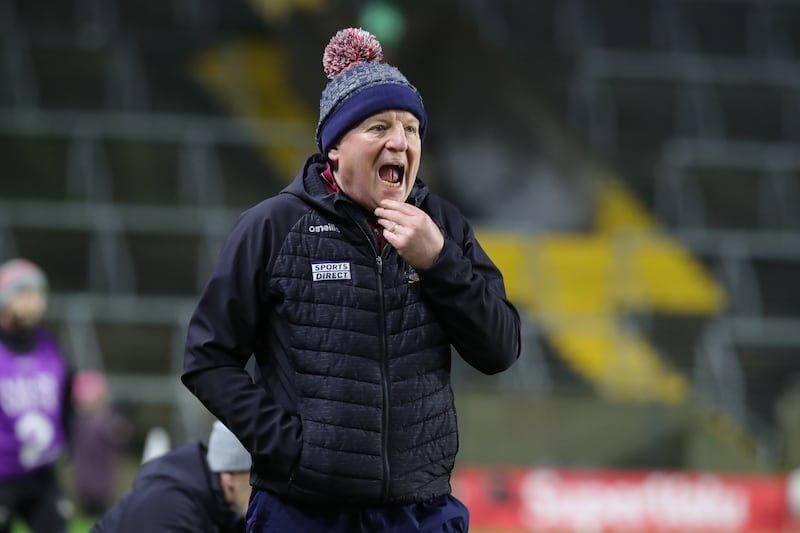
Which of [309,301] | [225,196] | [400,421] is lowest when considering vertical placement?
[400,421]

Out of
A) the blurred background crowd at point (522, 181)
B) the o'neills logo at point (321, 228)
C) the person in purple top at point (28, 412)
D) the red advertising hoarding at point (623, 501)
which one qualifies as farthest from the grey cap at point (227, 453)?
the blurred background crowd at point (522, 181)

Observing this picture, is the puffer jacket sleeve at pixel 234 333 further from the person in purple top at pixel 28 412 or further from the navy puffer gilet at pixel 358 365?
the person in purple top at pixel 28 412

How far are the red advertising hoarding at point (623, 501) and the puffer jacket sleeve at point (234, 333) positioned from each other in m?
10.9

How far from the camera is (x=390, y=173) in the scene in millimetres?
4016

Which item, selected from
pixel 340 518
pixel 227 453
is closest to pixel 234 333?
pixel 340 518

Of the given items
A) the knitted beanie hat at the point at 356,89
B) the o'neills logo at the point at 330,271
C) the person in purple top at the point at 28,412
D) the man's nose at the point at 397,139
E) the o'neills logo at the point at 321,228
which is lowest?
the person in purple top at the point at 28,412

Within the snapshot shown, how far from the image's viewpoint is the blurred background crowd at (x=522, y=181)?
1596 cm

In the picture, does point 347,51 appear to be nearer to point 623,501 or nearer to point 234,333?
point 234,333

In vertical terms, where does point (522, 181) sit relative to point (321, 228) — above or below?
above

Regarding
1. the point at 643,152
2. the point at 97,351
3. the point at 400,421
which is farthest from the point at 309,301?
the point at 643,152

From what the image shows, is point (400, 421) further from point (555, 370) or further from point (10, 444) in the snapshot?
point (555, 370)

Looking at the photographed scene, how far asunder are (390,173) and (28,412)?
5.51m

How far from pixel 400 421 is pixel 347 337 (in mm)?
246

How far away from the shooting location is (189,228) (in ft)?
57.0
